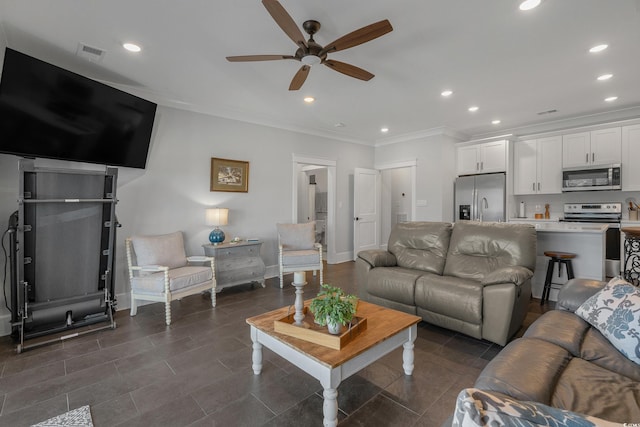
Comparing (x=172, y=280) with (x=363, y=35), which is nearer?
(x=363, y=35)

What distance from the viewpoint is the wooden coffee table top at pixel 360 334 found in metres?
1.63

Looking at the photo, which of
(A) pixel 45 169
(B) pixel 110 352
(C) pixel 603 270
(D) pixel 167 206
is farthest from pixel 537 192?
(A) pixel 45 169

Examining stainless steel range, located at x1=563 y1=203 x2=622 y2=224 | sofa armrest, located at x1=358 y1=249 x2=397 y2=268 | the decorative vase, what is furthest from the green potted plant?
stainless steel range, located at x1=563 y1=203 x2=622 y2=224

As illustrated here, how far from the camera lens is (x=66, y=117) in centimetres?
287

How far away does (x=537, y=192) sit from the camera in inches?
208

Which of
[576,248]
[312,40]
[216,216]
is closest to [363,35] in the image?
[312,40]

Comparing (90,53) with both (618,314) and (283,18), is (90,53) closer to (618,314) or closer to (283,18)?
(283,18)

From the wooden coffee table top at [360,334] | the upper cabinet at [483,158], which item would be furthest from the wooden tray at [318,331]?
the upper cabinet at [483,158]

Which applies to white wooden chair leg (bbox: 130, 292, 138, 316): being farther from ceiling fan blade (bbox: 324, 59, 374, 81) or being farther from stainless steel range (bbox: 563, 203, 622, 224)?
stainless steel range (bbox: 563, 203, 622, 224)

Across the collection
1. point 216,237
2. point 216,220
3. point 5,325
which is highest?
point 216,220

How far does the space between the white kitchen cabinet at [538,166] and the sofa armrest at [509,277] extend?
3.46 m

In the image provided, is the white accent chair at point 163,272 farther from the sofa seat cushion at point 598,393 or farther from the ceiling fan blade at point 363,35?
the sofa seat cushion at point 598,393

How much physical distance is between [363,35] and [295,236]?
3238 mm

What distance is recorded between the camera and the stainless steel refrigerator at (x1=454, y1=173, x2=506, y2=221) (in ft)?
17.3
